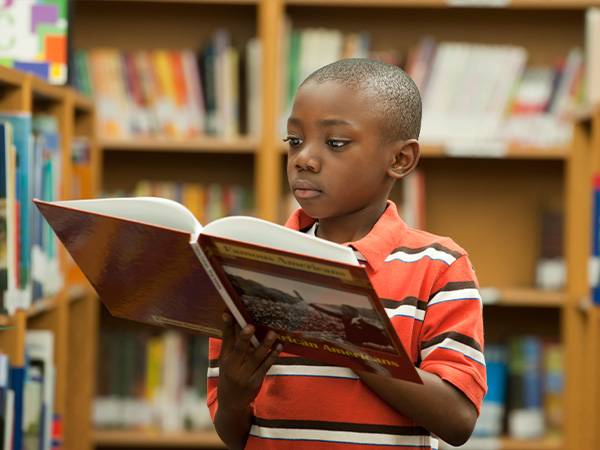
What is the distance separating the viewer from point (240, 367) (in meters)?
0.91

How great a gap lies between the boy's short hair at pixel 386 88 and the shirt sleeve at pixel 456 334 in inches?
7.8

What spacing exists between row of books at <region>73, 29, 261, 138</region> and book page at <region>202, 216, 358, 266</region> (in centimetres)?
170

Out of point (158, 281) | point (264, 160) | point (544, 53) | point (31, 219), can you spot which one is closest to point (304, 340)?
point (158, 281)

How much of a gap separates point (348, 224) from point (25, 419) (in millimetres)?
872

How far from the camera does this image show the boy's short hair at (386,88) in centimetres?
98

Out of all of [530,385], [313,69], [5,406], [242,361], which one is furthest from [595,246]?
[5,406]

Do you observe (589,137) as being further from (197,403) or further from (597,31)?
(197,403)

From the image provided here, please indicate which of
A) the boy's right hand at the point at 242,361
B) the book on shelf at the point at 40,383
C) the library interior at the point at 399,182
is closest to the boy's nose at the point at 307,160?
the boy's right hand at the point at 242,361

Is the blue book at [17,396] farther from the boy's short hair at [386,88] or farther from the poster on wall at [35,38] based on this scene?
the boy's short hair at [386,88]

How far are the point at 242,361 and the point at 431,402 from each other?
0.23 meters

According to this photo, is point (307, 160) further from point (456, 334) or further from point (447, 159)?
point (447, 159)

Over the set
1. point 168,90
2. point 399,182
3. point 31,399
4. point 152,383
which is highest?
point 168,90

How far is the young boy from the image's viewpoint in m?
0.90

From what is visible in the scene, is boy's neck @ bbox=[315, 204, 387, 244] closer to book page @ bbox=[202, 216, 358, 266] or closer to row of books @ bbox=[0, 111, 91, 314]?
book page @ bbox=[202, 216, 358, 266]
